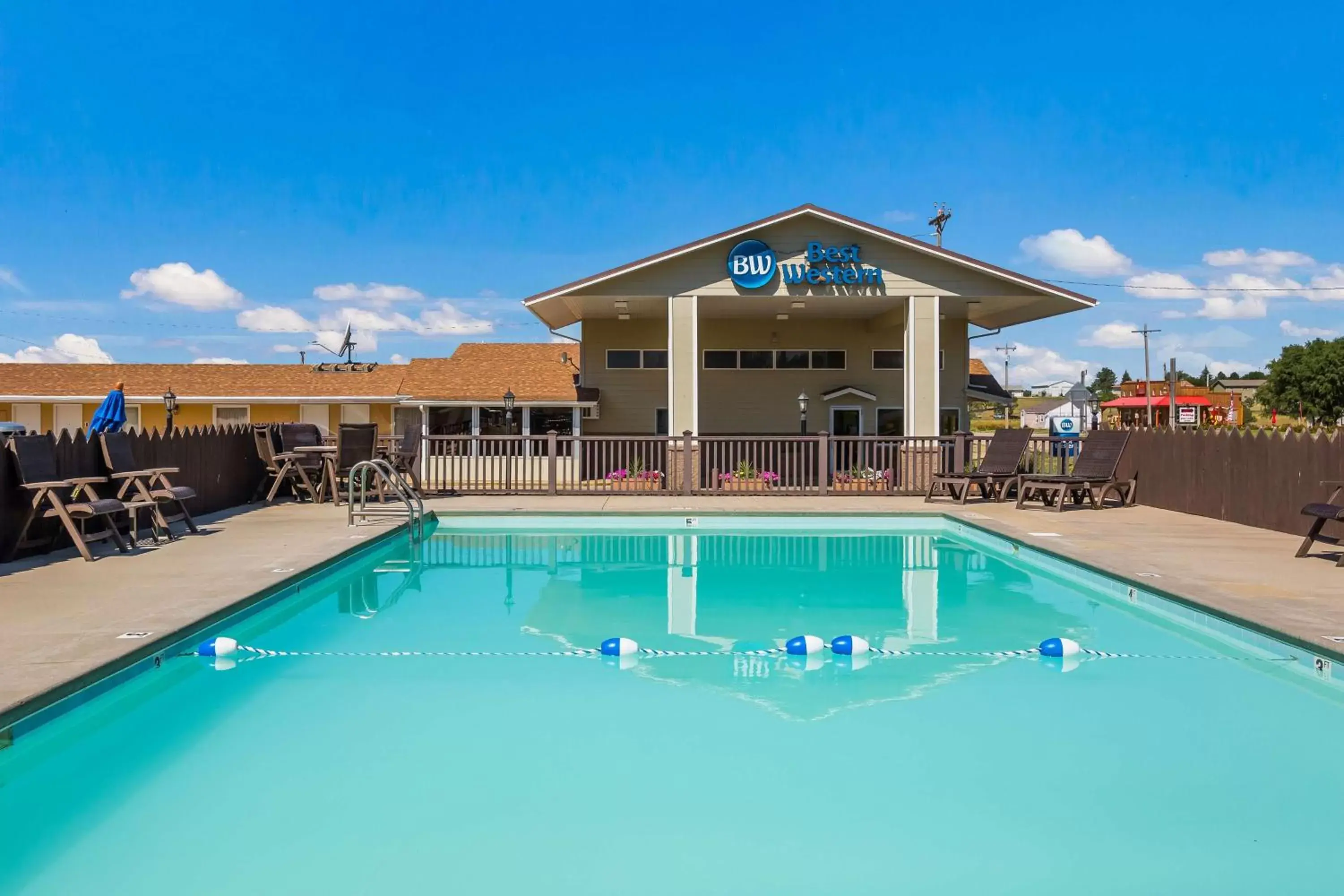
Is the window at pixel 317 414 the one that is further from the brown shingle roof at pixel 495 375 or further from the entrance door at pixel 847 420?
the entrance door at pixel 847 420

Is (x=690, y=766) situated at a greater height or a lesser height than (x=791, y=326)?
lesser

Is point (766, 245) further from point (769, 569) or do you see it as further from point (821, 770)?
point (821, 770)

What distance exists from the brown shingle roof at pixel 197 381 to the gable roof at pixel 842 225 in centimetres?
1214

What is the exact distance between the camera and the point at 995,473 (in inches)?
555

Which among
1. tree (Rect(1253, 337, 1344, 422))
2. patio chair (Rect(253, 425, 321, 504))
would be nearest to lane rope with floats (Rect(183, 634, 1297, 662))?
patio chair (Rect(253, 425, 321, 504))

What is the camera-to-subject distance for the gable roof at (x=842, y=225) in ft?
57.6

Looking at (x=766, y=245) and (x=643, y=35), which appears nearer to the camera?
(x=766, y=245)

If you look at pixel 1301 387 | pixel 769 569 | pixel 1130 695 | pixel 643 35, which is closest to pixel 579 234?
pixel 643 35

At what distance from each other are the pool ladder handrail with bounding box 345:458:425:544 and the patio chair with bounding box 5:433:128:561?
2.59 metres

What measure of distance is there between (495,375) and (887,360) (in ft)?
Answer: 36.5

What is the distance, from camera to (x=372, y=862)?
3.06 meters

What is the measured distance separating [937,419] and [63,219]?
116 ft

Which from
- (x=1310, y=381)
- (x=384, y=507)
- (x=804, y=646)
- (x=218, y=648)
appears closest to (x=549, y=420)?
(x=384, y=507)

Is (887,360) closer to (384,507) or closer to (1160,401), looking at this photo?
(384,507)
